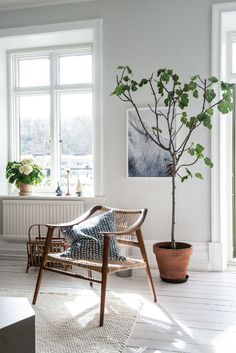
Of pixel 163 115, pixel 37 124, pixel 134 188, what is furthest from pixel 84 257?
pixel 37 124

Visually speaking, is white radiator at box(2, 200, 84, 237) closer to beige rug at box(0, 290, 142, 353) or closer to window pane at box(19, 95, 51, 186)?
window pane at box(19, 95, 51, 186)

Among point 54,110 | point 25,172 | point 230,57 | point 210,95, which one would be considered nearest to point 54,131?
point 54,110

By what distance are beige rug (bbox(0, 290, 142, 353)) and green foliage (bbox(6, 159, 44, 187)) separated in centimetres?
156

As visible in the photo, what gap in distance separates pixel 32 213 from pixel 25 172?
477 millimetres

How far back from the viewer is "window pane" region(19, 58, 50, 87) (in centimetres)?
484

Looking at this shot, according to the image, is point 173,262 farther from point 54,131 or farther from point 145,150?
point 54,131

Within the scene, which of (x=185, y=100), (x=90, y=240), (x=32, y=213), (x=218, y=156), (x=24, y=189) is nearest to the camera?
(x=90, y=240)

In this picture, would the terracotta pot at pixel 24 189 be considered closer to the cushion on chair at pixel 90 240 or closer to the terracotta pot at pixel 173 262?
the cushion on chair at pixel 90 240

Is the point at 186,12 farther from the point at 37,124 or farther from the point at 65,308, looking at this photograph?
the point at 65,308

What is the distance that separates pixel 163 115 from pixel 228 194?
119 centimetres

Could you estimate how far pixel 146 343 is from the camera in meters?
2.34

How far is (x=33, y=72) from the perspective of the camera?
4891 mm

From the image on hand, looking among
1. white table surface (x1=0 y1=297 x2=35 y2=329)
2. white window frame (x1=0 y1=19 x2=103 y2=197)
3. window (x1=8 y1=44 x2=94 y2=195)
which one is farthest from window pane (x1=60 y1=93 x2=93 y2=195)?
white table surface (x1=0 y1=297 x2=35 y2=329)

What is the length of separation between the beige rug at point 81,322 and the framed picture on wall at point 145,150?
1.38m
